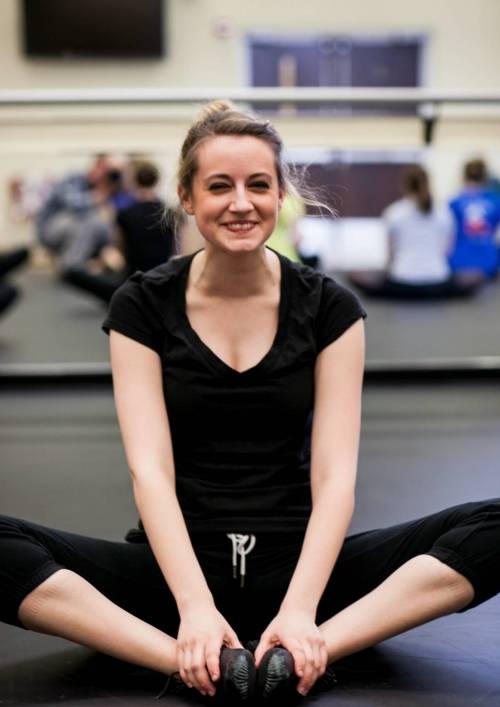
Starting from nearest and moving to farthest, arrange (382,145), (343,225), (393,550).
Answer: (393,550) → (382,145) → (343,225)

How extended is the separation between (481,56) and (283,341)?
333 inches

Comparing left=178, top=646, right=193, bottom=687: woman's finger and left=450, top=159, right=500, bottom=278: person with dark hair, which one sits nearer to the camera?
left=178, top=646, right=193, bottom=687: woman's finger

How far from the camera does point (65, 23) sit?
30.8 feet

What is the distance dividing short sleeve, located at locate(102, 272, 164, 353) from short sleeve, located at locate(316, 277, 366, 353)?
0.67 ft

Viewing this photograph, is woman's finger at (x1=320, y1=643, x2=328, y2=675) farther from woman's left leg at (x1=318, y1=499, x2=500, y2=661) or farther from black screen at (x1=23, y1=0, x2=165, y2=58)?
black screen at (x1=23, y1=0, x2=165, y2=58)

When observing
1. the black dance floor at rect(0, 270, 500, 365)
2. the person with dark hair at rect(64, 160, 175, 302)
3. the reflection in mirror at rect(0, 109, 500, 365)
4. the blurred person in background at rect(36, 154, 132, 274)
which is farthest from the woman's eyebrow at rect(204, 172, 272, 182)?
the blurred person in background at rect(36, 154, 132, 274)

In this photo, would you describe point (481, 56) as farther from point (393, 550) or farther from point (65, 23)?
point (393, 550)

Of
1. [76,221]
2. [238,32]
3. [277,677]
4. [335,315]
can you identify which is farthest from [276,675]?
[238,32]

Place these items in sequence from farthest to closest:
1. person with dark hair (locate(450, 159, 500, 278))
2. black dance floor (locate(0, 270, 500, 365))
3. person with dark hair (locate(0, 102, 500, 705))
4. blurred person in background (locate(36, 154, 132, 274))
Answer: blurred person in background (locate(36, 154, 132, 274))
person with dark hair (locate(450, 159, 500, 278))
black dance floor (locate(0, 270, 500, 365))
person with dark hair (locate(0, 102, 500, 705))

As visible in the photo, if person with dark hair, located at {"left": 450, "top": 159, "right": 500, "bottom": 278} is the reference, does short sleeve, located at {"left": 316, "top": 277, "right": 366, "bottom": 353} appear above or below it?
above

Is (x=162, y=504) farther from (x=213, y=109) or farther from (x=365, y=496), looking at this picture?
(x=365, y=496)

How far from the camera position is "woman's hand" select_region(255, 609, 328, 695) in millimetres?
1323

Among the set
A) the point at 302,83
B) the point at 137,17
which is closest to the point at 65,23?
the point at 137,17

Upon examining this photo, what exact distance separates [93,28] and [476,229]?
463 cm
